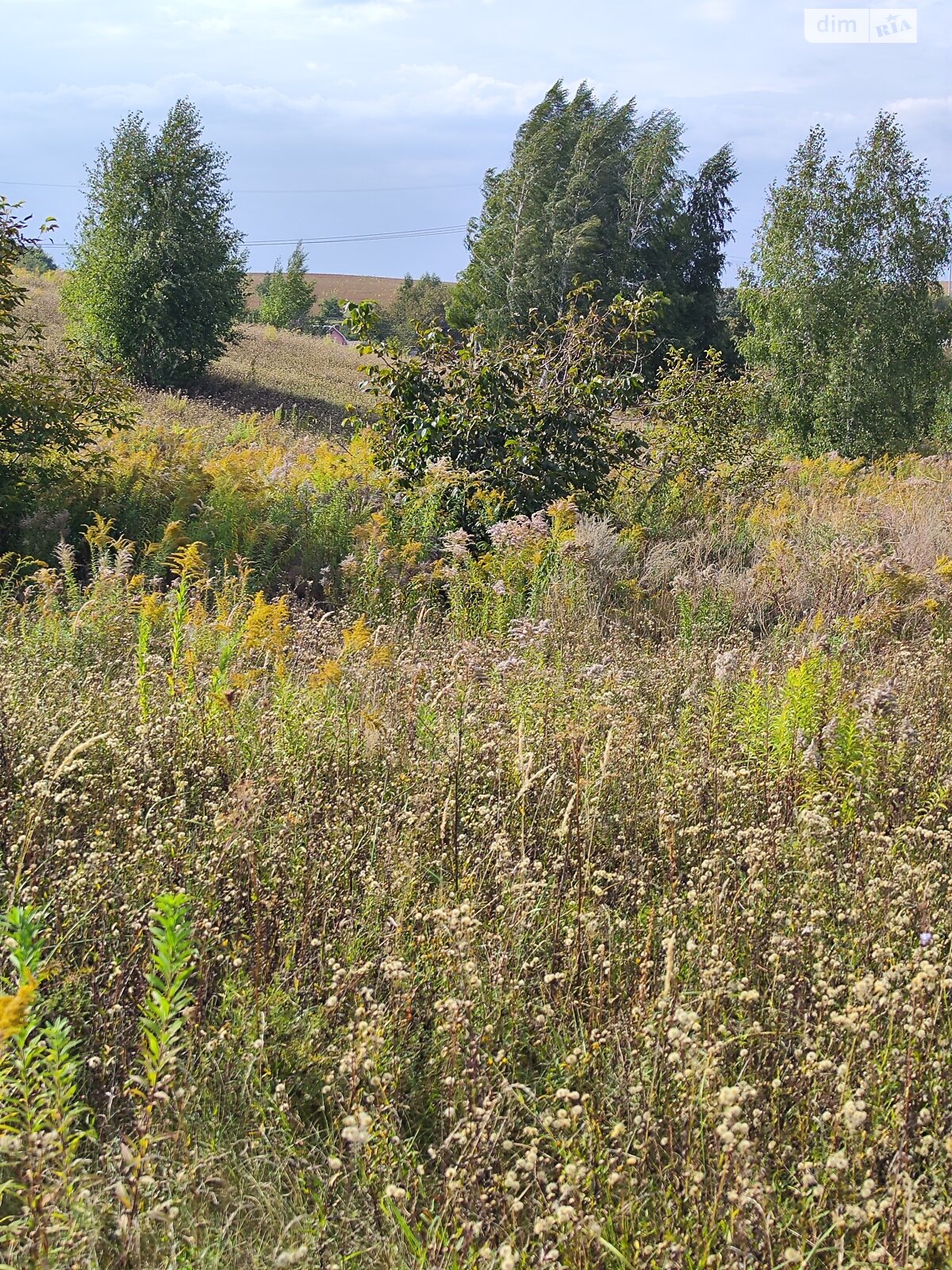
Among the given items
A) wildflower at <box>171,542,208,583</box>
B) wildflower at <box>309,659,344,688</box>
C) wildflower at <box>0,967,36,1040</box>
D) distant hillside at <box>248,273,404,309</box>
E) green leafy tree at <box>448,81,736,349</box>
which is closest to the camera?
Result: wildflower at <box>0,967,36,1040</box>

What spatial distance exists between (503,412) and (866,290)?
21543 mm

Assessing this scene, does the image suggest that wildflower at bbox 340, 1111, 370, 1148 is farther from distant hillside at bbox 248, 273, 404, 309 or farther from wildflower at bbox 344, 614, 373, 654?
distant hillside at bbox 248, 273, 404, 309

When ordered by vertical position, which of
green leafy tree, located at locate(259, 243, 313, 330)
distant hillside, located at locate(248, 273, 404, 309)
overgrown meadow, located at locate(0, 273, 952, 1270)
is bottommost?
overgrown meadow, located at locate(0, 273, 952, 1270)

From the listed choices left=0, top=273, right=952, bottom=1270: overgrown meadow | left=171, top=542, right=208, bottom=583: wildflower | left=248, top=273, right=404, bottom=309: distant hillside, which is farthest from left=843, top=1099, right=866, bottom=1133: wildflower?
left=248, top=273, right=404, bottom=309: distant hillside

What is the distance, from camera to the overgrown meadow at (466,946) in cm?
188

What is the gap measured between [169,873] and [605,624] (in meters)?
4.21

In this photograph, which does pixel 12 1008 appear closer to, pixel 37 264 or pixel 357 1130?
pixel 357 1130

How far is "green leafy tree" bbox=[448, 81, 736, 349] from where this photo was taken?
37906 mm

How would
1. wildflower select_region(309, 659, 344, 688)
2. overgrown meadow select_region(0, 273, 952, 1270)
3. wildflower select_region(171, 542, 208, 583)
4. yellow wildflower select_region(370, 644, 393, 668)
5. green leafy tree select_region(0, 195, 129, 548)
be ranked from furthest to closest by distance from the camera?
1. green leafy tree select_region(0, 195, 129, 548)
2. wildflower select_region(171, 542, 208, 583)
3. yellow wildflower select_region(370, 644, 393, 668)
4. wildflower select_region(309, 659, 344, 688)
5. overgrown meadow select_region(0, 273, 952, 1270)

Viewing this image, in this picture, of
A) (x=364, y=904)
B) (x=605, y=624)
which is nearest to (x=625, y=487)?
(x=605, y=624)

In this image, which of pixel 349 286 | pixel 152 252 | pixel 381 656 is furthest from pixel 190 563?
pixel 349 286

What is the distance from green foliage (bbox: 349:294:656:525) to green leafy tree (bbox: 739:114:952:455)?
19.4m

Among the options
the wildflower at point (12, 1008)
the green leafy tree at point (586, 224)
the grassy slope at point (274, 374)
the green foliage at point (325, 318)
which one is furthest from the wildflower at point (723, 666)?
the green foliage at point (325, 318)

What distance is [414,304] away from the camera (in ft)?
181
